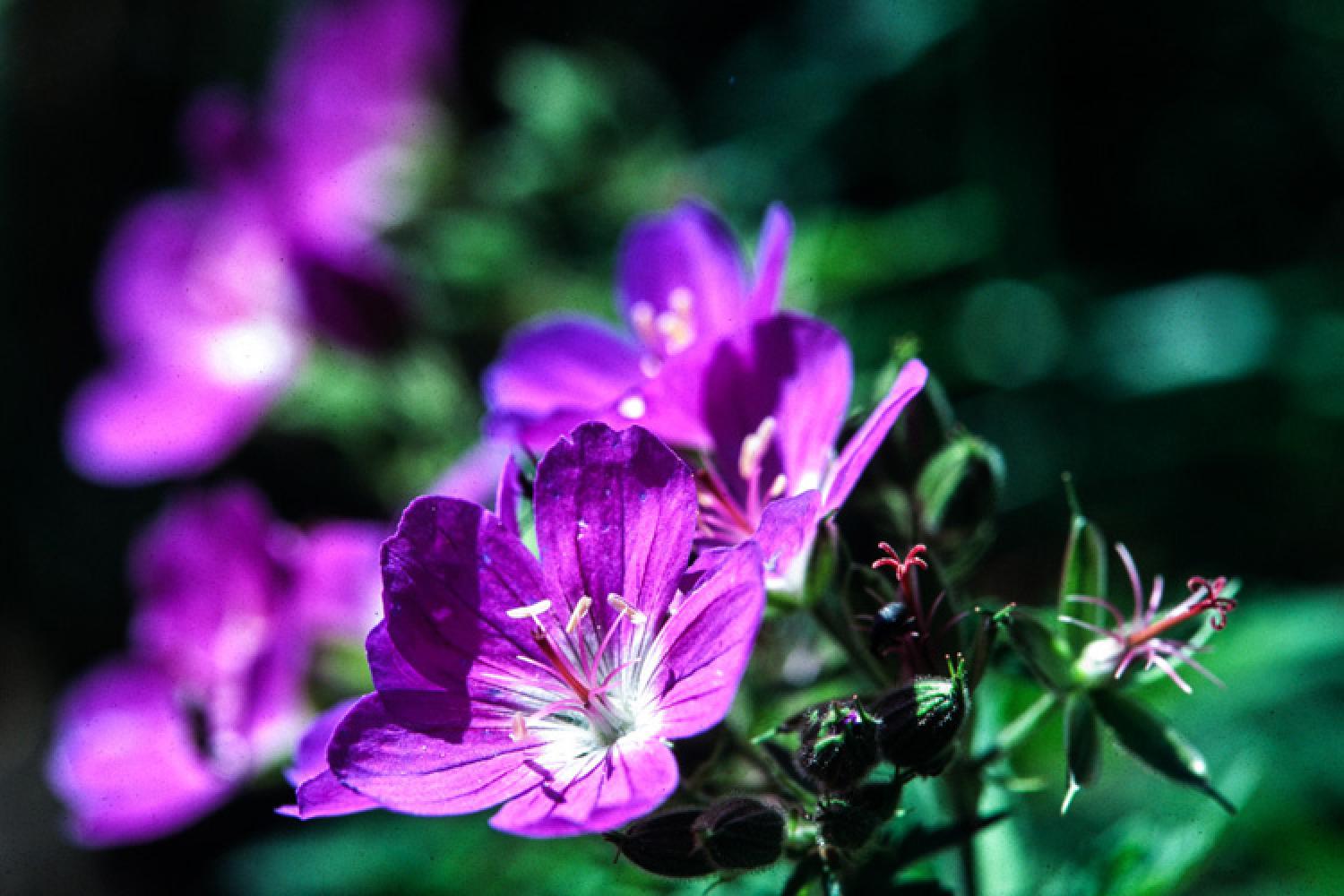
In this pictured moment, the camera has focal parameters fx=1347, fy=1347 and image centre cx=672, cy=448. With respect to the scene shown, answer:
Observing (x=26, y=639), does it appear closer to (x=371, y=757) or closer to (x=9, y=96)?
(x=9, y=96)

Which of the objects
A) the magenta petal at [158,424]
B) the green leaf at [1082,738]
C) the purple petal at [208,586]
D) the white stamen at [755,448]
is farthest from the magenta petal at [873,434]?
the magenta petal at [158,424]

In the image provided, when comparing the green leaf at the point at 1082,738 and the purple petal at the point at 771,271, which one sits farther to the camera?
the purple petal at the point at 771,271

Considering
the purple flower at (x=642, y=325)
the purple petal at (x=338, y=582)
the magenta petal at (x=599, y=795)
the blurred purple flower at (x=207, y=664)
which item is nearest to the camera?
the magenta petal at (x=599, y=795)

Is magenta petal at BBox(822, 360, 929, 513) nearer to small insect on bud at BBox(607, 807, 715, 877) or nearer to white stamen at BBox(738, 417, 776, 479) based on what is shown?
white stamen at BBox(738, 417, 776, 479)

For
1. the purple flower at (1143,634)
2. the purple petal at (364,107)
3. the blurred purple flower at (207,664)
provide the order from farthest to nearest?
the purple petal at (364,107) → the blurred purple flower at (207,664) → the purple flower at (1143,634)

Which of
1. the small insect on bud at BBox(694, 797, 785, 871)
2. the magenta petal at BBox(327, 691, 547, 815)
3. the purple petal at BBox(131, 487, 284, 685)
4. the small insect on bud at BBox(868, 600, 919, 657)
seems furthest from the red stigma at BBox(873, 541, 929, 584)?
the purple petal at BBox(131, 487, 284, 685)

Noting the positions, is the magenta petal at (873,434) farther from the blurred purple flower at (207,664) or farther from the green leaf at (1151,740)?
the blurred purple flower at (207,664)

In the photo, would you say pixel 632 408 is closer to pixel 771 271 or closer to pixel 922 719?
pixel 771 271
